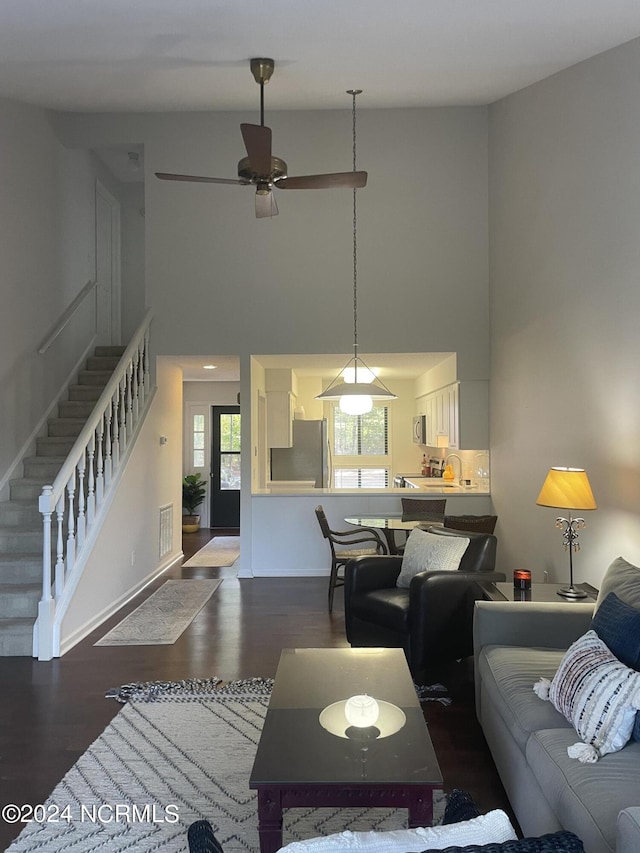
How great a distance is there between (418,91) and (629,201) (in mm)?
2860

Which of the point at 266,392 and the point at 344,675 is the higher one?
the point at 266,392

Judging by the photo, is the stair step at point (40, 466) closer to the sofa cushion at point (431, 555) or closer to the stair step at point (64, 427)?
the stair step at point (64, 427)

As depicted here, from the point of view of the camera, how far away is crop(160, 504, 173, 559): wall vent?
6547 millimetres

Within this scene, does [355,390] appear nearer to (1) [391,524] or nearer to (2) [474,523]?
(1) [391,524]

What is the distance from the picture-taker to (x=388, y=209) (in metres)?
6.19

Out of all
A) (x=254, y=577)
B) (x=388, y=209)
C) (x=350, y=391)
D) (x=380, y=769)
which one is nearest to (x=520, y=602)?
(x=380, y=769)

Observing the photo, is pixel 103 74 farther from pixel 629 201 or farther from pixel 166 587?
pixel 166 587

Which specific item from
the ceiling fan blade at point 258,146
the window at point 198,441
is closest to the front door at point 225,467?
the window at point 198,441

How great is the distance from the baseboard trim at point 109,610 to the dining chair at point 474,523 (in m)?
2.97

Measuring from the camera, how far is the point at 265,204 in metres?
4.57

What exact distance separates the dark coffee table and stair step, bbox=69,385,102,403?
4.47m

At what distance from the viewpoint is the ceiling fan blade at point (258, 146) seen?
390 cm

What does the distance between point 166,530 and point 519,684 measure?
5.08 m

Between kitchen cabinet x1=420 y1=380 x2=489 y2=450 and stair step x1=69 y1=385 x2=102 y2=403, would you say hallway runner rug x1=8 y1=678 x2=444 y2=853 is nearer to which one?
stair step x1=69 y1=385 x2=102 y2=403
